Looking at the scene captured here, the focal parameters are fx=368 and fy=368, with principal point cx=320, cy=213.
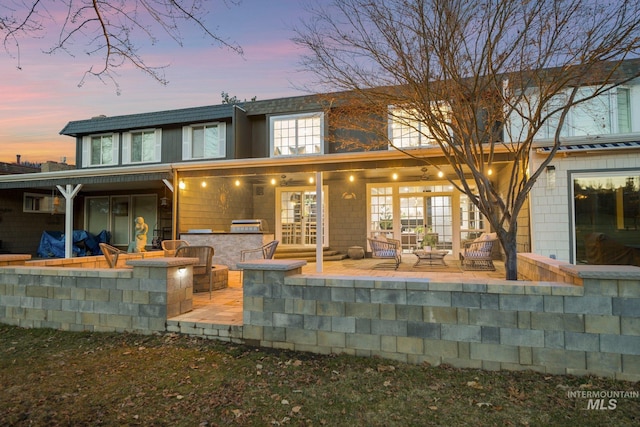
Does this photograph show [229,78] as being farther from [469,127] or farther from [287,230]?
[287,230]

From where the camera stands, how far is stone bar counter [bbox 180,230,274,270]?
29.6ft

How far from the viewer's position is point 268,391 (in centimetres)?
303

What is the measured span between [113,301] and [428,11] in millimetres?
5170

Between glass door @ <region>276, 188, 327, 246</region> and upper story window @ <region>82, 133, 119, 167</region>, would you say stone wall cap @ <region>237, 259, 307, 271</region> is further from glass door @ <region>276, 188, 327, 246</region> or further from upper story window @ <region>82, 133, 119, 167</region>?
upper story window @ <region>82, 133, 119, 167</region>

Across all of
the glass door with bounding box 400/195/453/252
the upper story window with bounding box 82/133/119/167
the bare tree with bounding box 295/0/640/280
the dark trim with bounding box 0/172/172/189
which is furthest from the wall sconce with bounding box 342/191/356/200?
the upper story window with bounding box 82/133/119/167

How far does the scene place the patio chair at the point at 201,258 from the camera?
5.78 m

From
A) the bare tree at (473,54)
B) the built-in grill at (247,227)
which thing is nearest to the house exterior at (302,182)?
the built-in grill at (247,227)

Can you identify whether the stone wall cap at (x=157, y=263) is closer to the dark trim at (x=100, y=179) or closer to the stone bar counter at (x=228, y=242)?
the stone bar counter at (x=228, y=242)

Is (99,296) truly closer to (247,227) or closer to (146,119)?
(247,227)

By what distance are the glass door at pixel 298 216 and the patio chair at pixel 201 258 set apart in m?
5.90

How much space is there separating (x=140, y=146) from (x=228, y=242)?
6.32m

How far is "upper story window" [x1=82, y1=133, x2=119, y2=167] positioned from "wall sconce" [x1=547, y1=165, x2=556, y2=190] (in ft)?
42.7

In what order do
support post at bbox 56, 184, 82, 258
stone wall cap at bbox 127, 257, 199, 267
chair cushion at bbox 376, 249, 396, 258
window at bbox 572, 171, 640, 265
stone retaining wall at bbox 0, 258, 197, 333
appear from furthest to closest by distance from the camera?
support post at bbox 56, 184, 82, 258 < chair cushion at bbox 376, 249, 396, 258 < window at bbox 572, 171, 640, 265 < stone retaining wall at bbox 0, 258, 197, 333 < stone wall cap at bbox 127, 257, 199, 267

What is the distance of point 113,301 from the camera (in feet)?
15.0
